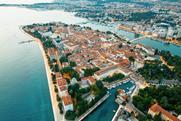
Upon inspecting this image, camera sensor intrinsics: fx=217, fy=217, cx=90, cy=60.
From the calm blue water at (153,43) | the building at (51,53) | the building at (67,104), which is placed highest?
the building at (67,104)

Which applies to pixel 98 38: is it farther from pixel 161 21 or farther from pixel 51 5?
pixel 51 5

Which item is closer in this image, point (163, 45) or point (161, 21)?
point (163, 45)

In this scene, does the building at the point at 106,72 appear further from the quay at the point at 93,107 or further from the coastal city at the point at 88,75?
the quay at the point at 93,107

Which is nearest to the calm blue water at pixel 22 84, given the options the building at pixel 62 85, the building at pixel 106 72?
the building at pixel 62 85

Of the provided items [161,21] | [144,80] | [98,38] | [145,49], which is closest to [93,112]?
[144,80]

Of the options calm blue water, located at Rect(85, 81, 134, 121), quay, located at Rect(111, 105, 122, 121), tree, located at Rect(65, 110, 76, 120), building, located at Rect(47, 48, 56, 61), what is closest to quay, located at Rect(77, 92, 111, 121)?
calm blue water, located at Rect(85, 81, 134, 121)

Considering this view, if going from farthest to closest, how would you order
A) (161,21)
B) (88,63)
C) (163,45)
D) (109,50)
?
(161,21)
(163,45)
(109,50)
(88,63)

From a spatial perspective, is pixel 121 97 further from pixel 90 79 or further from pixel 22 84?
pixel 22 84

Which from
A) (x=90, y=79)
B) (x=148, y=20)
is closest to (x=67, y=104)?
(x=90, y=79)
